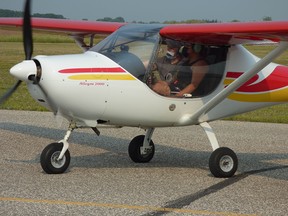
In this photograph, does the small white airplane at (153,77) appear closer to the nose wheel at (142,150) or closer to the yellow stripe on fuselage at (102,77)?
the yellow stripe on fuselage at (102,77)

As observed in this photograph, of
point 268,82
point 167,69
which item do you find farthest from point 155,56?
point 268,82

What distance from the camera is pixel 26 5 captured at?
29.1 ft

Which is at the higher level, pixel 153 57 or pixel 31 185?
pixel 153 57

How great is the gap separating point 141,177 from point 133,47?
1.75m

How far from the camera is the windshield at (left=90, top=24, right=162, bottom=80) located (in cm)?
880

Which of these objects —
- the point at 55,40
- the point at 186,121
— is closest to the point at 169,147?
the point at 186,121

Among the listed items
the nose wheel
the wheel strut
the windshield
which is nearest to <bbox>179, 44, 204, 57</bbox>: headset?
the windshield

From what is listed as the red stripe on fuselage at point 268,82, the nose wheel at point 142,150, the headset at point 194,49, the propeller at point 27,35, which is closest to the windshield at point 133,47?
the headset at point 194,49

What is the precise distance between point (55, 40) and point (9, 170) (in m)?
59.4

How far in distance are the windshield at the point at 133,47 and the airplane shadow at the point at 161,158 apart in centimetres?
174

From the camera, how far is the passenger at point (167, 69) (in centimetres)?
899

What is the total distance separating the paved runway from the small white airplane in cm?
54

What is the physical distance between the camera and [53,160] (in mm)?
8875

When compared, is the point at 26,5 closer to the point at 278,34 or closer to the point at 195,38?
the point at 195,38
